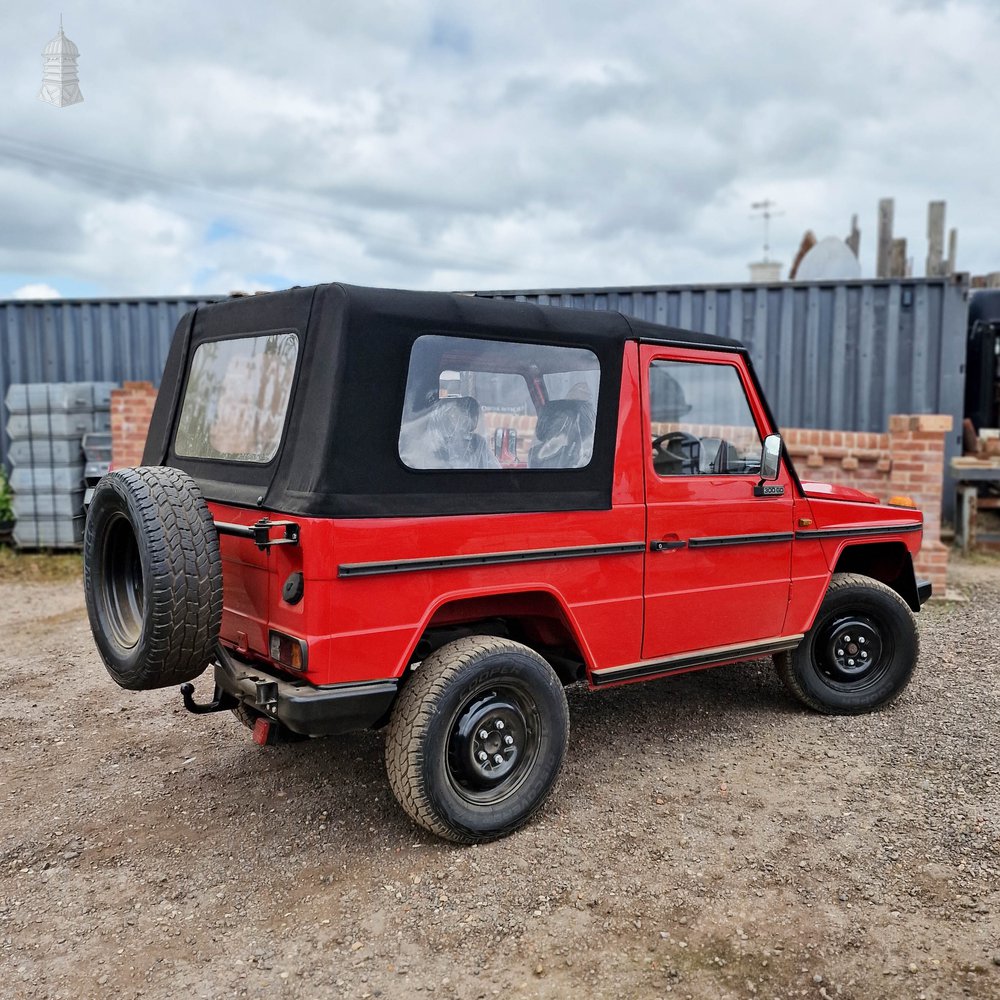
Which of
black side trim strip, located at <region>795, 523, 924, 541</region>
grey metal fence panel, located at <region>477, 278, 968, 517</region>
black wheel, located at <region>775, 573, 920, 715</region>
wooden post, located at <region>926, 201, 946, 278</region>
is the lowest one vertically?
black wheel, located at <region>775, 573, 920, 715</region>

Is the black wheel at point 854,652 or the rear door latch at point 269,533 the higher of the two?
the rear door latch at point 269,533

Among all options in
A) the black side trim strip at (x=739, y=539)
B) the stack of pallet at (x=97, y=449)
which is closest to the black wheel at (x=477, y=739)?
the black side trim strip at (x=739, y=539)

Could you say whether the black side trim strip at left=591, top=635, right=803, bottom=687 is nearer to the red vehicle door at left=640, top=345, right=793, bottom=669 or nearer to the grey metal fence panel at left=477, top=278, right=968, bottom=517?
the red vehicle door at left=640, top=345, right=793, bottom=669

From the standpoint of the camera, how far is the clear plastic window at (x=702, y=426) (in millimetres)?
4312

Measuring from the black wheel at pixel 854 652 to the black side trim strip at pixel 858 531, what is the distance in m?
0.26

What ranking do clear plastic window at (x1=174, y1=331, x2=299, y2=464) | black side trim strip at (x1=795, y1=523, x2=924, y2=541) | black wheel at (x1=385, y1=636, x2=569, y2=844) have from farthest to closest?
black side trim strip at (x1=795, y1=523, x2=924, y2=541) → clear plastic window at (x1=174, y1=331, x2=299, y2=464) → black wheel at (x1=385, y1=636, x2=569, y2=844)

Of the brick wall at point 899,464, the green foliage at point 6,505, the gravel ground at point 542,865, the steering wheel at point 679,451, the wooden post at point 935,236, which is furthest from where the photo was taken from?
the wooden post at point 935,236

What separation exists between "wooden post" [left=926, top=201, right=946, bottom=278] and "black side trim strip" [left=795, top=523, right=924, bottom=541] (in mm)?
12195

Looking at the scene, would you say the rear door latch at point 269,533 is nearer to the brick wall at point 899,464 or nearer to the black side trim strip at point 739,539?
the black side trim strip at point 739,539

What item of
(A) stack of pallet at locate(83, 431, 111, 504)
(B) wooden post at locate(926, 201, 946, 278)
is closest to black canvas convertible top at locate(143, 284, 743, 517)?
(A) stack of pallet at locate(83, 431, 111, 504)

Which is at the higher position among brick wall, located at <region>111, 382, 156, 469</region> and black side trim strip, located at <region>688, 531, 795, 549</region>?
brick wall, located at <region>111, 382, 156, 469</region>

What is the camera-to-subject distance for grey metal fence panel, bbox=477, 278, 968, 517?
10102mm

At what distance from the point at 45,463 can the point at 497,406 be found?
26.4ft

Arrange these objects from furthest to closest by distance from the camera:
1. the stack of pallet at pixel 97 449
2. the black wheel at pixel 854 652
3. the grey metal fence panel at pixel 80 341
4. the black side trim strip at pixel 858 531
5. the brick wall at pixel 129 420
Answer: the grey metal fence panel at pixel 80 341, the stack of pallet at pixel 97 449, the brick wall at pixel 129 420, the black wheel at pixel 854 652, the black side trim strip at pixel 858 531
